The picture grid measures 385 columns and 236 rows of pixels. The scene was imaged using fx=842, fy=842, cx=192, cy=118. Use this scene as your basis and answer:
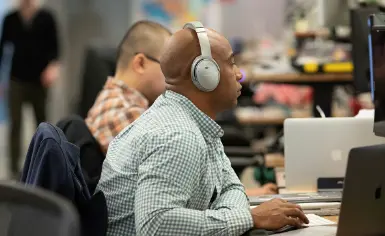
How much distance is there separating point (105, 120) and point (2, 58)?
4838 millimetres

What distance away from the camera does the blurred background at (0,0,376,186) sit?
15.2 feet

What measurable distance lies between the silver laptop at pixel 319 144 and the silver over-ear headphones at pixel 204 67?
663 mm

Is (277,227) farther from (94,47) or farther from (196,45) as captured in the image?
(94,47)

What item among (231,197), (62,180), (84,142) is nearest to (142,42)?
(84,142)

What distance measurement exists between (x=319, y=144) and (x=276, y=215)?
761mm

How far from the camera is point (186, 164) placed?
195 centimetres

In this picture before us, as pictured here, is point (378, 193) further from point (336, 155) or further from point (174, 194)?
point (336, 155)

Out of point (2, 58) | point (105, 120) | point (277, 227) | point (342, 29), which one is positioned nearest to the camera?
point (277, 227)

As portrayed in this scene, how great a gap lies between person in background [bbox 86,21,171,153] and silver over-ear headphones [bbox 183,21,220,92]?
102cm

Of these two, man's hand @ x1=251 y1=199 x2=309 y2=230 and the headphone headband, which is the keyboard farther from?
the headphone headband

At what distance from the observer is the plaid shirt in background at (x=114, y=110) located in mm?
3148

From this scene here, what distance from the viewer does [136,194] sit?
1.94m

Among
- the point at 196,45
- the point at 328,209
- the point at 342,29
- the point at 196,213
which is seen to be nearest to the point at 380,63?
the point at 328,209

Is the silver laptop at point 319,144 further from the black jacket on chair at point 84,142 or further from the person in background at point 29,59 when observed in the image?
the person in background at point 29,59
